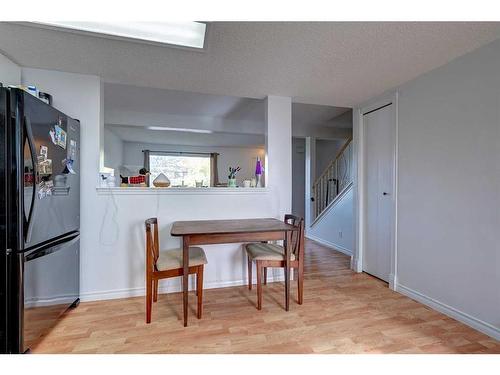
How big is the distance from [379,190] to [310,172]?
2379 mm

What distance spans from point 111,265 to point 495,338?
319 cm

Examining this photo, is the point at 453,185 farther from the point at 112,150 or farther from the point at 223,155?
the point at 112,150

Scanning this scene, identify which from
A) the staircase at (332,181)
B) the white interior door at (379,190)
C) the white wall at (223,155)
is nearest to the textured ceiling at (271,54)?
the white interior door at (379,190)

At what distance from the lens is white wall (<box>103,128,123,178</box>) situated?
4.67 m

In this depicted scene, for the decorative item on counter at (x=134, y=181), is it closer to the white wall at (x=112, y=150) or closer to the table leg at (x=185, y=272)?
the table leg at (x=185, y=272)

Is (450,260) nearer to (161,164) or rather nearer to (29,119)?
(29,119)

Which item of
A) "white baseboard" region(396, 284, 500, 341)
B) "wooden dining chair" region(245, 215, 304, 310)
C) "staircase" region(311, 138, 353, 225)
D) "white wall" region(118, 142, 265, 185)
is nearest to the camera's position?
"white baseboard" region(396, 284, 500, 341)

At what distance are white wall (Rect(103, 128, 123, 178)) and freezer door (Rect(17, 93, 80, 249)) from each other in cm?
270

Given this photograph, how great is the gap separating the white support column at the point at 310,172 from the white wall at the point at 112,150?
12.8ft

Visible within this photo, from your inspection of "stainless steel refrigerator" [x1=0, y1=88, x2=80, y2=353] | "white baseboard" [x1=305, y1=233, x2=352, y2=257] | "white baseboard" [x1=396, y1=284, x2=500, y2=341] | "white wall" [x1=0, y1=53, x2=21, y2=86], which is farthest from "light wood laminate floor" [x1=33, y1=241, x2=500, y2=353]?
"white wall" [x1=0, y1=53, x2=21, y2=86]

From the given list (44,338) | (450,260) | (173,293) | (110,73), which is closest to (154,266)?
(173,293)

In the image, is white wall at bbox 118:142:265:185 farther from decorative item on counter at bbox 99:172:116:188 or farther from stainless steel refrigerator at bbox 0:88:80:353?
stainless steel refrigerator at bbox 0:88:80:353

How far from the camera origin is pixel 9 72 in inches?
79.7

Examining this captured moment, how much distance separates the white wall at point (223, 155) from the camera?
237 inches
